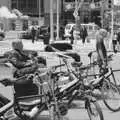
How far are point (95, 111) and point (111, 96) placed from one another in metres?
2.07

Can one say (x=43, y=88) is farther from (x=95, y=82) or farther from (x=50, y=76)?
(x=95, y=82)

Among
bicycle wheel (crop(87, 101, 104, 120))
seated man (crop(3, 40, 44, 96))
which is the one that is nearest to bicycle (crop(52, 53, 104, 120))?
bicycle wheel (crop(87, 101, 104, 120))

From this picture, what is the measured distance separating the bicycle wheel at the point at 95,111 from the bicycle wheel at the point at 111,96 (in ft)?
5.95

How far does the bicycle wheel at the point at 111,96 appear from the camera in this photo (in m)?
8.73

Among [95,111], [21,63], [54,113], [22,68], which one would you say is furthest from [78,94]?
[21,63]

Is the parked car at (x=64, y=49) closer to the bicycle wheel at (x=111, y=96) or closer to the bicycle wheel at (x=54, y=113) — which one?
the bicycle wheel at (x=111, y=96)

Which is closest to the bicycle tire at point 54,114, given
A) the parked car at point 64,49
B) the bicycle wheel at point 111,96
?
the bicycle wheel at point 111,96

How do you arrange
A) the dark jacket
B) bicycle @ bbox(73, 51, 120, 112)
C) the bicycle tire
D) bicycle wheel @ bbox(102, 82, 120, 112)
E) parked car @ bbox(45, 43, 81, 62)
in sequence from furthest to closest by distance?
parked car @ bbox(45, 43, 81, 62) < bicycle wheel @ bbox(102, 82, 120, 112) < bicycle @ bbox(73, 51, 120, 112) < the dark jacket < the bicycle tire

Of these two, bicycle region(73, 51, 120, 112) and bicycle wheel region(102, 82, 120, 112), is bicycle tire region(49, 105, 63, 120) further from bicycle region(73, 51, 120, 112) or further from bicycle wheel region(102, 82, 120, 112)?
bicycle wheel region(102, 82, 120, 112)

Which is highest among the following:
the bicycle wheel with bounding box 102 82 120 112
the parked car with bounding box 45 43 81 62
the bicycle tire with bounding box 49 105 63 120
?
the parked car with bounding box 45 43 81 62

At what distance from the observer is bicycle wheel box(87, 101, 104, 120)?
6723mm

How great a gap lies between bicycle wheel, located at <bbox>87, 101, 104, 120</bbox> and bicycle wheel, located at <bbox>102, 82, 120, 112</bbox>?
5.95 ft

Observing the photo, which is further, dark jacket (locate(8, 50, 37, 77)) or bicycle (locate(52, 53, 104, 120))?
dark jacket (locate(8, 50, 37, 77))

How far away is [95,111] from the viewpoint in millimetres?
6812
